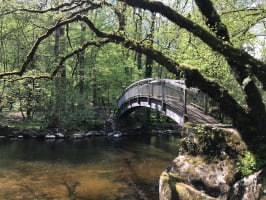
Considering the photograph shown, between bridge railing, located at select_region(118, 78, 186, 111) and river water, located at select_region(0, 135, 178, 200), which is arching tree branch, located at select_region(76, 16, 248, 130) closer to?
bridge railing, located at select_region(118, 78, 186, 111)

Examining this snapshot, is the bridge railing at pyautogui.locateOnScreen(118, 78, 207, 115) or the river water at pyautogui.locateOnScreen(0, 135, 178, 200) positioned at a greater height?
the bridge railing at pyautogui.locateOnScreen(118, 78, 207, 115)

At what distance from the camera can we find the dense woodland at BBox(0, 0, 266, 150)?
10398 mm

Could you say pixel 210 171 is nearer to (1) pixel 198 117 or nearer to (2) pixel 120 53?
(1) pixel 198 117

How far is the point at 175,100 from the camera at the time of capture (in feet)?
55.4

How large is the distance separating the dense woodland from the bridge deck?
136cm

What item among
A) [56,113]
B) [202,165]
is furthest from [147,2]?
[56,113]

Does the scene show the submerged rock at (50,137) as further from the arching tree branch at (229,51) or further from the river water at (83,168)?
the arching tree branch at (229,51)

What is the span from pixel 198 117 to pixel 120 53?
2051cm

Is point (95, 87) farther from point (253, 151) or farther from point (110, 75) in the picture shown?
point (253, 151)

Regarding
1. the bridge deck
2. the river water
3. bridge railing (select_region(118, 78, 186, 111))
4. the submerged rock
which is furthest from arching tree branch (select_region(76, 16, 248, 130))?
the submerged rock

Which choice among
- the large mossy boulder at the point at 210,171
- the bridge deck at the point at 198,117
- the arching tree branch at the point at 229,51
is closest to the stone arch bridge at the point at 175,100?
the bridge deck at the point at 198,117

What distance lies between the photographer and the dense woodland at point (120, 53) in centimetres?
1040

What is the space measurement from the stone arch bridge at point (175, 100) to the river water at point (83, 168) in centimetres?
282

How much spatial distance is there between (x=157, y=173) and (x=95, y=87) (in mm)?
18625
